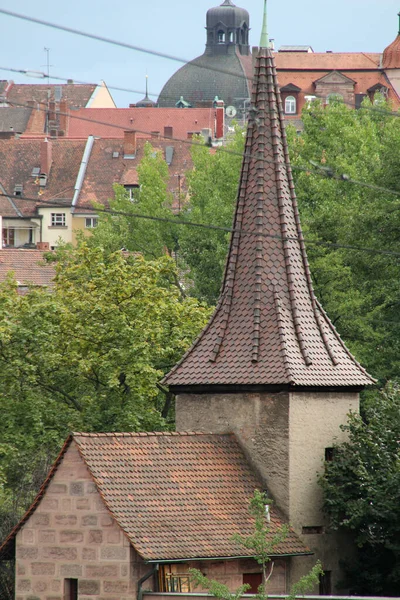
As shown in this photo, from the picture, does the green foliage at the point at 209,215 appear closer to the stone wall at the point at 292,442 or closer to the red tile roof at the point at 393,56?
the stone wall at the point at 292,442

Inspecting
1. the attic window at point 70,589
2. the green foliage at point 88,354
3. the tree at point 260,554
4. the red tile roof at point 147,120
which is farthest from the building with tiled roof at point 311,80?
the attic window at point 70,589

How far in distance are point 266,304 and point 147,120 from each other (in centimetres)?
10195

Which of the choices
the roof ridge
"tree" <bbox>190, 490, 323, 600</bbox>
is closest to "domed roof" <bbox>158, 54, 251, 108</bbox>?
the roof ridge

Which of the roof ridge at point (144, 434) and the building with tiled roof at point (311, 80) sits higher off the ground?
the building with tiled roof at point (311, 80)

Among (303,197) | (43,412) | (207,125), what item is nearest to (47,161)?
(207,125)

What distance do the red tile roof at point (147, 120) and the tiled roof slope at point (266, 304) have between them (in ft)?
304

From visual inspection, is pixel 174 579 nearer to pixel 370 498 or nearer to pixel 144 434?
pixel 144 434

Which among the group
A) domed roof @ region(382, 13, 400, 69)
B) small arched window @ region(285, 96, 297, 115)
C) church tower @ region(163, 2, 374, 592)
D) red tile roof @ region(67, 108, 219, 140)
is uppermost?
domed roof @ region(382, 13, 400, 69)

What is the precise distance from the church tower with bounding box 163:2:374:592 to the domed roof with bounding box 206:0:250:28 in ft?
453

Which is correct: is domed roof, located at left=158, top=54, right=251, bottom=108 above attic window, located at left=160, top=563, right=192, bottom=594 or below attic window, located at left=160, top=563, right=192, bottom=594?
above

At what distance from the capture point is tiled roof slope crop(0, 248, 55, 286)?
66375 mm

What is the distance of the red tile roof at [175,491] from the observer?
2820cm

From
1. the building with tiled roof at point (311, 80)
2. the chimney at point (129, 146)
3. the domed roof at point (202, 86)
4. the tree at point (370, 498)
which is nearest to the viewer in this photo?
the tree at point (370, 498)

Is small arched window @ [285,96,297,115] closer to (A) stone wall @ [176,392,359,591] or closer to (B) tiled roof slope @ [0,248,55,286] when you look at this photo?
(B) tiled roof slope @ [0,248,55,286]
